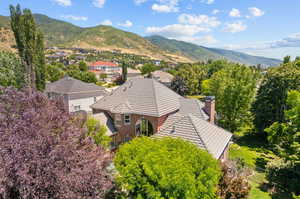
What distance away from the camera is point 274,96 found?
93.9 feet

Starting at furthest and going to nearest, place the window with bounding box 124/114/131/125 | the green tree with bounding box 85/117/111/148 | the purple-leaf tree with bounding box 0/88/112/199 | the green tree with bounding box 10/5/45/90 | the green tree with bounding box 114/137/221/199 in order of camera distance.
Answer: the green tree with bounding box 10/5/45/90
the window with bounding box 124/114/131/125
the green tree with bounding box 85/117/111/148
the green tree with bounding box 114/137/221/199
the purple-leaf tree with bounding box 0/88/112/199

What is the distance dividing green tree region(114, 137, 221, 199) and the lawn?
8.14m

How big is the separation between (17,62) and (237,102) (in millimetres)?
33875

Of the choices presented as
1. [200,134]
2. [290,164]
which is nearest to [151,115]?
[200,134]

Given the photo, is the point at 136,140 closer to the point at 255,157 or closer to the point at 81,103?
the point at 255,157

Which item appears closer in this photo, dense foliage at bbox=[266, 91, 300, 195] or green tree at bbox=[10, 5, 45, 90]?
dense foliage at bbox=[266, 91, 300, 195]

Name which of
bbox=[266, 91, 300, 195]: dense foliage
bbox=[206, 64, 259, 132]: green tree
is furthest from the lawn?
bbox=[206, 64, 259, 132]: green tree

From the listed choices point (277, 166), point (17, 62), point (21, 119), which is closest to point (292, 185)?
point (277, 166)

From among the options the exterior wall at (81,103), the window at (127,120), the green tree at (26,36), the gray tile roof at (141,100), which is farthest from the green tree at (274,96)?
the green tree at (26,36)

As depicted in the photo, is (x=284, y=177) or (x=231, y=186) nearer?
(x=231, y=186)

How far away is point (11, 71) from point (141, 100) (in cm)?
1979

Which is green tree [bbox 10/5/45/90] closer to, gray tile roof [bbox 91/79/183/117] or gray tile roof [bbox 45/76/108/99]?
gray tile roof [bbox 45/76/108/99]

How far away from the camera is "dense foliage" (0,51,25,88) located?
24.7 metres

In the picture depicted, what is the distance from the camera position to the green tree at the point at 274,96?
26312 millimetres
